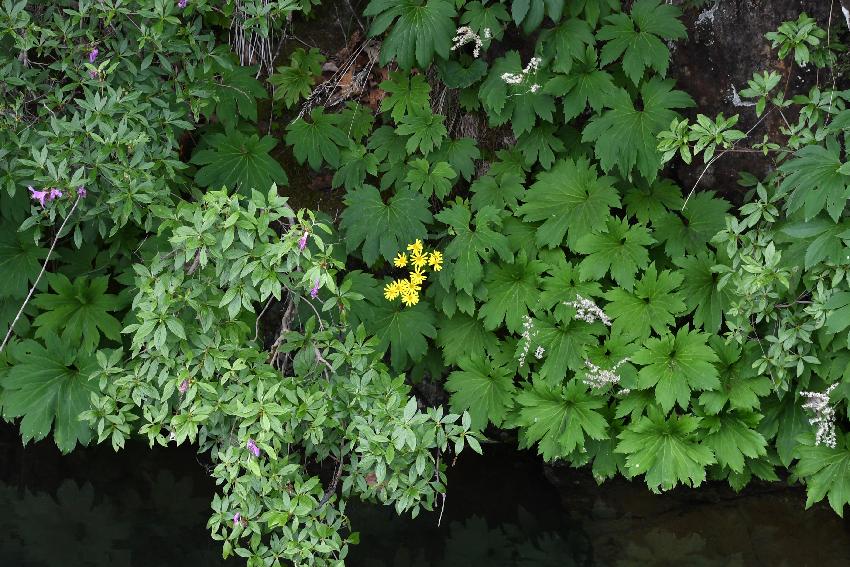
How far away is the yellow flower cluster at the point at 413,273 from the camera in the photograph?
3.63 meters

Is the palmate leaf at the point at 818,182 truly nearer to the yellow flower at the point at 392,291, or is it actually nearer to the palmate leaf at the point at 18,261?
the yellow flower at the point at 392,291

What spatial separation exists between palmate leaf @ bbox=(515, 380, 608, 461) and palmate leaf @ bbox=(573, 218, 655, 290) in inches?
17.5

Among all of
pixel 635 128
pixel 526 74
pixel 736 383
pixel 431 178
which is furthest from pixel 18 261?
pixel 736 383

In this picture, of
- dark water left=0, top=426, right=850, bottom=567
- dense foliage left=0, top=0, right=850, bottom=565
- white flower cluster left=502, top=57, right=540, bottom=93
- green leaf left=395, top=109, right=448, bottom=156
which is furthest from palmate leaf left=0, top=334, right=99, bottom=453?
white flower cluster left=502, top=57, right=540, bottom=93

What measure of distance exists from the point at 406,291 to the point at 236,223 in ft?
2.97

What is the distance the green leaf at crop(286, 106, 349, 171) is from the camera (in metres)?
3.99

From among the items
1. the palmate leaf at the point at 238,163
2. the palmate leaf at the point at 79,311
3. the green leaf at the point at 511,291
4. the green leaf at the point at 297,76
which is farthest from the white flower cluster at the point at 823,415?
the palmate leaf at the point at 79,311

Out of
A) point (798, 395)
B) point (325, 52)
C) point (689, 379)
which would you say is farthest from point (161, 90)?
point (798, 395)

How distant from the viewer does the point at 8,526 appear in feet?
A: 13.1

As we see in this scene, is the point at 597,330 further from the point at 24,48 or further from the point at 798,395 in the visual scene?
the point at 24,48

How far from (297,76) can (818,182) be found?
7.29 feet

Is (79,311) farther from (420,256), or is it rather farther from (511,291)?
(511,291)

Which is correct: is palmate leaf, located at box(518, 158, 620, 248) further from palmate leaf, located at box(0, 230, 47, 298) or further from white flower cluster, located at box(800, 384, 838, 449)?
palmate leaf, located at box(0, 230, 47, 298)

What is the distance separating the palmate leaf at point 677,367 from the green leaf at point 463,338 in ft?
2.06
